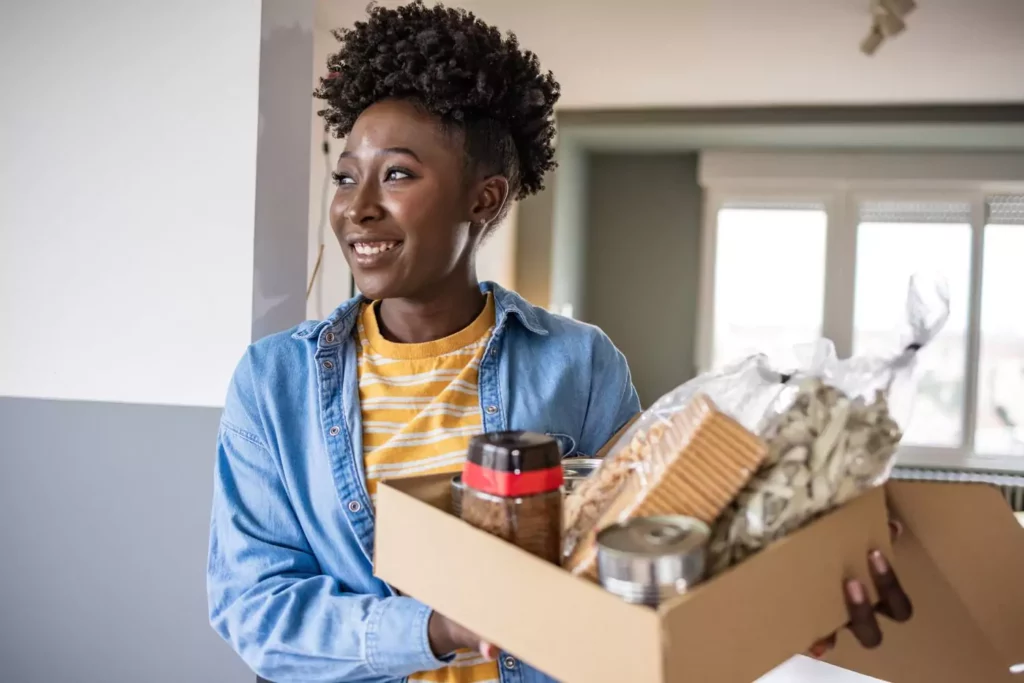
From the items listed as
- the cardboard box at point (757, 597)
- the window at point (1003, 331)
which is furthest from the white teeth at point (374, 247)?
the window at point (1003, 331)

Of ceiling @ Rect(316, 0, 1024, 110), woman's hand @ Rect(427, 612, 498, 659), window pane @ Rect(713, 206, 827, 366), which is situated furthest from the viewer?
window pane @ Rect(713, 206, 827, 366)

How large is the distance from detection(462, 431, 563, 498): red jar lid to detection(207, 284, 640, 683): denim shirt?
0.72ft

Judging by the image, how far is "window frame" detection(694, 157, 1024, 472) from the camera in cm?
492

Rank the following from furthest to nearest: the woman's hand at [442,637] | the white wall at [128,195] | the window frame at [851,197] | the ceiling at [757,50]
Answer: the window frame at [851,197] < the ceiling at [757,50] < the white wall at [128,195] < the woman's hand at [442,637]

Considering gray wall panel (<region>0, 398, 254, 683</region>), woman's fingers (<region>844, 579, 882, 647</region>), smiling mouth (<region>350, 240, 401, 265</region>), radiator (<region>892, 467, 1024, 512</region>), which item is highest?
smiling mouth (<region>350, 240, 401, 265</region>)

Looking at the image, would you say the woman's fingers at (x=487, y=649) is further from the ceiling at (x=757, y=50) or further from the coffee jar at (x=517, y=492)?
the ceiling at (x=757, y=50)

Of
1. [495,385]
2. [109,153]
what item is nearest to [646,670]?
[495,385]

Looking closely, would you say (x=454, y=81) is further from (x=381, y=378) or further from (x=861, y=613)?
(x=861, y=613)

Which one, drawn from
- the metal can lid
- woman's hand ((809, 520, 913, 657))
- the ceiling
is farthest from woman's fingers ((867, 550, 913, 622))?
the ceiling

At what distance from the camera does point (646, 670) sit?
17.2 inches

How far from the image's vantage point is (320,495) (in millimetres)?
835

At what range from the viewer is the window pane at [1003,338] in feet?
16.4

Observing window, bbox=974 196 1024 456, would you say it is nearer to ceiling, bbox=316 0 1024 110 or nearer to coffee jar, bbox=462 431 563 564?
ceiling, bbox=316 0 1024 110

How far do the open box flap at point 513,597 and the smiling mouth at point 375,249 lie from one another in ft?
0.87
